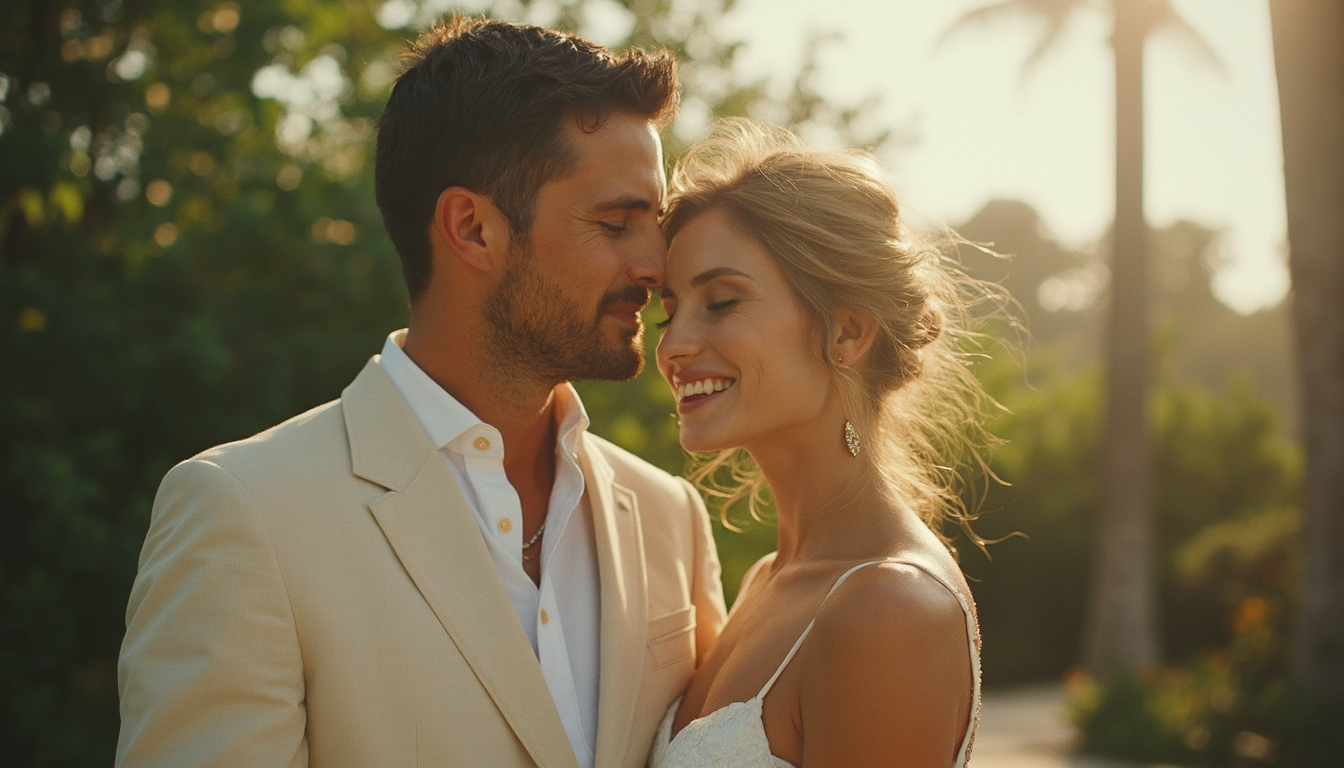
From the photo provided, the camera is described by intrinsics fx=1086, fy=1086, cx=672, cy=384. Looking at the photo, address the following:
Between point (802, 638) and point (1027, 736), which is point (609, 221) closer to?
point (802, 638)

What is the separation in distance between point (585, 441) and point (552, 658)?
765mm

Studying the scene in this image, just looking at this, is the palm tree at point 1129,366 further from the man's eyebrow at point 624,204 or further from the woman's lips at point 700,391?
the man's eyebrow at point 624,204

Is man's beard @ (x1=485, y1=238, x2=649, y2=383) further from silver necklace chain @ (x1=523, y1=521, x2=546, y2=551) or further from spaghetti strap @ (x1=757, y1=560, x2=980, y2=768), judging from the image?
spaghetti strap @ (x1=757, y1=560, x2=980, y2=768)

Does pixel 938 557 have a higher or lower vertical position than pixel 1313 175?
lower

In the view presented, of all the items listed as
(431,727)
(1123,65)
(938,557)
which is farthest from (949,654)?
(1123,65)

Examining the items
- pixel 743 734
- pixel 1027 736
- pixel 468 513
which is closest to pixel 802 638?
pixel 743 734

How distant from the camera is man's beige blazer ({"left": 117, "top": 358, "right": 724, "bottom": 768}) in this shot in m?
2.10

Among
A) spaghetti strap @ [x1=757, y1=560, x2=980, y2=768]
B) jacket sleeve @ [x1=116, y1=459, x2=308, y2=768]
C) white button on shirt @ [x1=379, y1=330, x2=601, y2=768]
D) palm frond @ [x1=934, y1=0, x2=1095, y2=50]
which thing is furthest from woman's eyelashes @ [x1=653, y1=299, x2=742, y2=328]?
palm frond @ [x1=934, y1=0, x2=1095, y2=50]

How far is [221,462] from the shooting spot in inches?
90.7

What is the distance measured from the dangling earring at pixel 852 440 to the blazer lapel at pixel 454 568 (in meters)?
1.08

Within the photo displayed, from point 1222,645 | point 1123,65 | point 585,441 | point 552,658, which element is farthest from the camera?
point 1222,645

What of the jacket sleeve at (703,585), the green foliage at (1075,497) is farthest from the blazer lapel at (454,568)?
the green foliage at (1075,497)

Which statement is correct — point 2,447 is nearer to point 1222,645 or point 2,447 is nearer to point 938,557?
point 938,557

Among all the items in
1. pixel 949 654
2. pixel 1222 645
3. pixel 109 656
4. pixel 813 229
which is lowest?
pixel 1222 645
